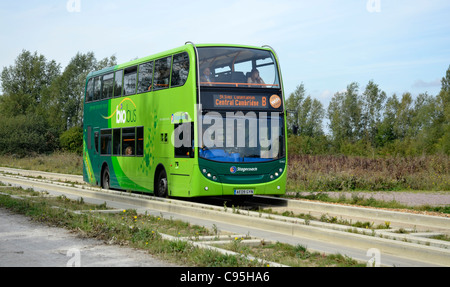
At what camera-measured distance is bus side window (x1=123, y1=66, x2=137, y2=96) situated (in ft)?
64.7

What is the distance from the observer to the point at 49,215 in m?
12.7

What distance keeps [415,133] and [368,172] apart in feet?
216

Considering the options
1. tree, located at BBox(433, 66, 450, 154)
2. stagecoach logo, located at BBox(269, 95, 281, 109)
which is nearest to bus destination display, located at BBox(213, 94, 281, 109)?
stagecoach logo, located at BBox(269, 95, 281, 109)

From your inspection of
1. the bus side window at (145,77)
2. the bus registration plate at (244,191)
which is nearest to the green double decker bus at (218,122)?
the bus registration plate at (244,191)

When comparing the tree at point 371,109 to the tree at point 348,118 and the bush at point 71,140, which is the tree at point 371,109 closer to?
the tree at point 348,118

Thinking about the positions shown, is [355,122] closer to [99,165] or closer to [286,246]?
[99,165]

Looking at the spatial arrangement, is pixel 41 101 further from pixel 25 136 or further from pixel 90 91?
pixel 90 91

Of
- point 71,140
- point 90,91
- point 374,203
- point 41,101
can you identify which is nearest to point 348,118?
point 71,140

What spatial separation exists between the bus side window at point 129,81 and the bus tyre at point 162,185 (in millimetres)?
3382

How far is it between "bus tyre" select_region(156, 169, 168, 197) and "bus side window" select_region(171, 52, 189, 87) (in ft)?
9.23

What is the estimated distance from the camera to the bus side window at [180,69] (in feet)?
52.9

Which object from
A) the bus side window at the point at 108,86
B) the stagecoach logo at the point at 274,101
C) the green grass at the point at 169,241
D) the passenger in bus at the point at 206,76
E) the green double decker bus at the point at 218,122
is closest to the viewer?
the green grass at the point at 169,241

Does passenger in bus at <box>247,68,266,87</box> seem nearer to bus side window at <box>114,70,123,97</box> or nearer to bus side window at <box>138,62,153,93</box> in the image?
bus side window at <box>138,62,153,93</box>
